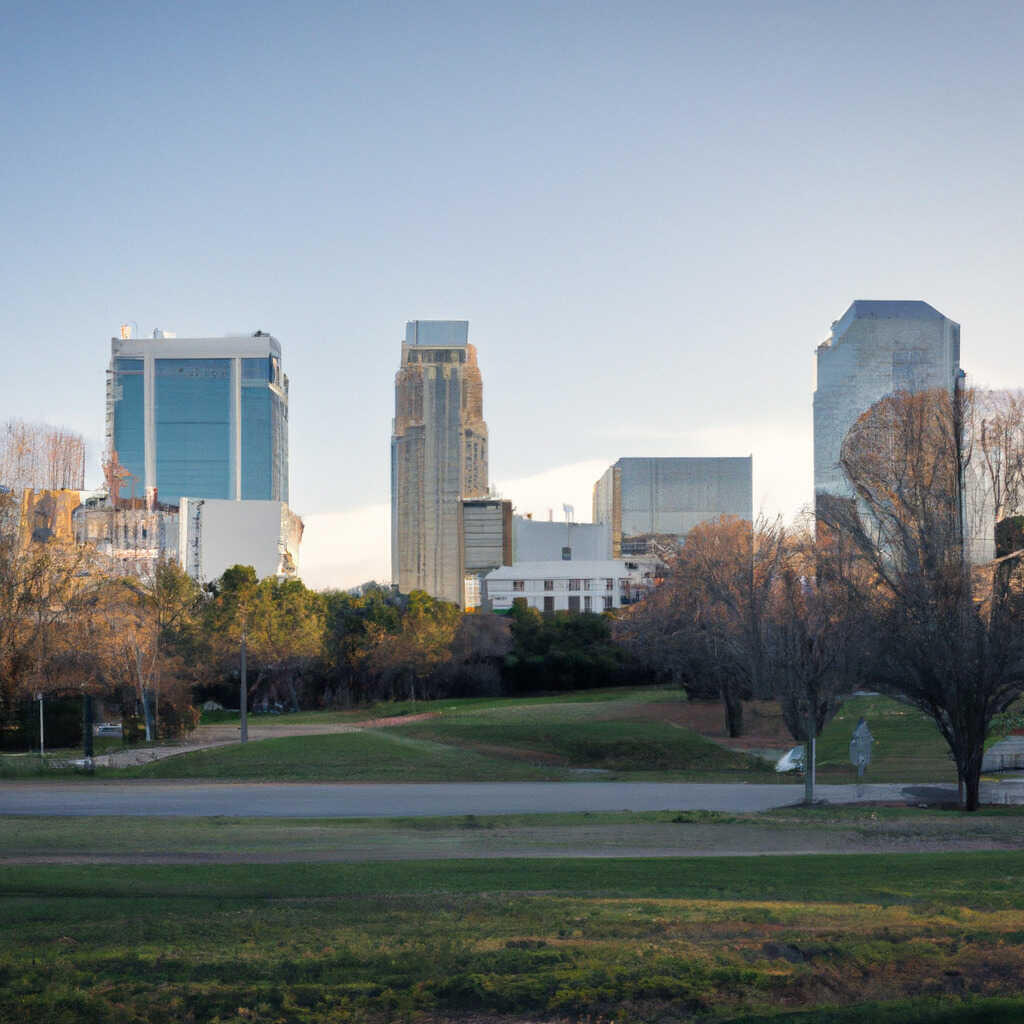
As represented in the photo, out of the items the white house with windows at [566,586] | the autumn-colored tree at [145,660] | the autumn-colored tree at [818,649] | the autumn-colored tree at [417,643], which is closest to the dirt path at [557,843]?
the autumn-colored tree at [818,649]

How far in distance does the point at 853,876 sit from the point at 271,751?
31.6 m

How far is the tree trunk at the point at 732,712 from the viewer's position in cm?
5575

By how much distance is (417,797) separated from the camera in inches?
1214

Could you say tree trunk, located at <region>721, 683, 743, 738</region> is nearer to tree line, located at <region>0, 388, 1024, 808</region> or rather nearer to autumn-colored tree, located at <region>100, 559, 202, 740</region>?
tree line, located at <region>0, 388, 1024, 808</region>

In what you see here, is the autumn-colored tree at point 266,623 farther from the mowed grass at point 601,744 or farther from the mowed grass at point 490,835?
the mowed grass at point 490,835

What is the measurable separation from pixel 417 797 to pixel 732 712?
28.7m

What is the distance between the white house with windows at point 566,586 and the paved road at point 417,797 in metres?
122

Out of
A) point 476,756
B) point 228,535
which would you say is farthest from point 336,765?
point 228,535

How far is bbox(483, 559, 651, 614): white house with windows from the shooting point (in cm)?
15912

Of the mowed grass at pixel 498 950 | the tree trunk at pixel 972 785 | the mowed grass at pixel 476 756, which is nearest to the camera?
the mowed grass at pixel 498 950

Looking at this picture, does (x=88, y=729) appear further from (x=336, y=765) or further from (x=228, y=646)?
(x=228, y=646)

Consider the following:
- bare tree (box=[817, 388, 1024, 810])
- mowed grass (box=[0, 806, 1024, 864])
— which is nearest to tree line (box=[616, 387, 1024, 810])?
bare tree (box=[817, 388, 1024, 810])

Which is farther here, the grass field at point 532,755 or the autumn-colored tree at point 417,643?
the autumn-colored tree at point 417,643

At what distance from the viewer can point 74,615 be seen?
1982 inches
